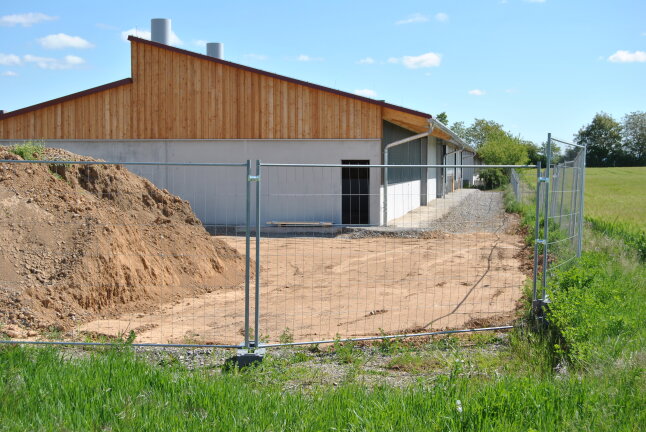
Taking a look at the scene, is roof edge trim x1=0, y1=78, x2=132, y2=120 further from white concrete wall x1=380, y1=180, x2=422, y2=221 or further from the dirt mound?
white concrete wall x1=380, y1=180, x2=422, y2=221

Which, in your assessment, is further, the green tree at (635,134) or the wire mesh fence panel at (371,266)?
the green tree at (635,134)

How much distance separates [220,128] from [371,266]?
970 centimetres

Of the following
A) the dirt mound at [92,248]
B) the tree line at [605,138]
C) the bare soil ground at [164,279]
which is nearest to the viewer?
the bare soil ground at [164,279]

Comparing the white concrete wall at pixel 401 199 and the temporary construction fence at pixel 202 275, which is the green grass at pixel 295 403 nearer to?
the temporary construction fence at pixel 202 275

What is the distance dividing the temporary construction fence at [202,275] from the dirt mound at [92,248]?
27mm

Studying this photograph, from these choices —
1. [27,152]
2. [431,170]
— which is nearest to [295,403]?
[27,152]

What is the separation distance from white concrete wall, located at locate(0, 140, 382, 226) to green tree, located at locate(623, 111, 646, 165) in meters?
87.8

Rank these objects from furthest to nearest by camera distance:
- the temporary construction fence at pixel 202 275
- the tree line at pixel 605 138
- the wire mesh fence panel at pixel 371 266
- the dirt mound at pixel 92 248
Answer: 1. the tree line at pixel 605 138
2. the dirt mound at pixel 92 248
3. the wire mesh fence panel at pixel 371 266
4. the temporary construction fence at pixel 202 275

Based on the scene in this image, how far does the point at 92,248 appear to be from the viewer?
432 inches

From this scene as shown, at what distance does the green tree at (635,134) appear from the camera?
101m

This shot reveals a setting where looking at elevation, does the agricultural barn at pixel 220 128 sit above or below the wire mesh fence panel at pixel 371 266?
above

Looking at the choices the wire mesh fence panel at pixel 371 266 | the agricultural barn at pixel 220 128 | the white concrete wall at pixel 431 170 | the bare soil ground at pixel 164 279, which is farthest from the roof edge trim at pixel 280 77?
the white concrete wall at pixel 431 170

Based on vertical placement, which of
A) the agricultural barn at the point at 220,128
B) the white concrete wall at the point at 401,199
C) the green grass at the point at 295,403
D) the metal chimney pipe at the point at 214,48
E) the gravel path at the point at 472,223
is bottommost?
the green grass at the point at 295,403

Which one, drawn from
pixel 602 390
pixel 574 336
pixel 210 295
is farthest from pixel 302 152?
pixel 602 390
